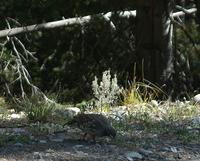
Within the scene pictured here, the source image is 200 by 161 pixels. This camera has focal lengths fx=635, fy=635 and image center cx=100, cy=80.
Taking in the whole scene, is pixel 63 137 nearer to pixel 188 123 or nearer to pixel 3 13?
pixel 188 123

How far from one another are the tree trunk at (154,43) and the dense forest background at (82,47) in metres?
0.42

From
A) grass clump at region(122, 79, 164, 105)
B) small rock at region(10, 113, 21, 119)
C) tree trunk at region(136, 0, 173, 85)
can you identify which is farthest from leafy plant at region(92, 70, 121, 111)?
tree trunk at region(136, 0, 173, 85)

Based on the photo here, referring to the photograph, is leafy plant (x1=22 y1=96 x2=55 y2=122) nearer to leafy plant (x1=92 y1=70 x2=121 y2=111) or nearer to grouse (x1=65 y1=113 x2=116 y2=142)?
leafy plant (x1=92 y1=70 x2=121 y2=111)

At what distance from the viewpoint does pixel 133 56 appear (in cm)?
1528

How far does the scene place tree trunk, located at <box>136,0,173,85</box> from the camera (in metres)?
14.2

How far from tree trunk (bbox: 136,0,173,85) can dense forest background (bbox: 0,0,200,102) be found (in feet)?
1.37

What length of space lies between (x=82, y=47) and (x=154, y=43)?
2176 mm

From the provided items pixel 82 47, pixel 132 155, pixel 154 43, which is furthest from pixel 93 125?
pixel 82 47

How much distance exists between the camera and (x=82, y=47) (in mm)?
15805

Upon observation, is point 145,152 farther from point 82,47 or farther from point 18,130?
point 82,47

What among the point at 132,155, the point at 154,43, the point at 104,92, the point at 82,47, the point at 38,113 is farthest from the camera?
the point at 82,47

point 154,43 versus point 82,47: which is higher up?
point 154,43

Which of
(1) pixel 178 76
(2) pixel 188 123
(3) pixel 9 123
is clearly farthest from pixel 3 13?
(2) pixel 188 123

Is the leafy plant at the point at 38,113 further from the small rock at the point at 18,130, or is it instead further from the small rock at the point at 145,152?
the small rock at the point at 145,152
